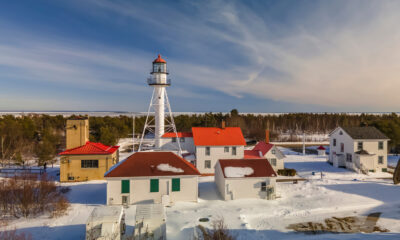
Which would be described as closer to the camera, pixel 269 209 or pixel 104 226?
pixel 104 226

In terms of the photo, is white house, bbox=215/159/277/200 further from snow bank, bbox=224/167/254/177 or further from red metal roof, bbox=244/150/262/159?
red metal roof, bbox=244/150/262/159

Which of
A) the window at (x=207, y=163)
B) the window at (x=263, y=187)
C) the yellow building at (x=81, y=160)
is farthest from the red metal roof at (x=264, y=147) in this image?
the yellow building at (x=81, y=160)

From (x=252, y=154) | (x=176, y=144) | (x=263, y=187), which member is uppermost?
(x=176, y=144)

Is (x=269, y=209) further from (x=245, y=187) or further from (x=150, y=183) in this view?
(x=150, y=183)

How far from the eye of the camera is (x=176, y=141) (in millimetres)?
32438

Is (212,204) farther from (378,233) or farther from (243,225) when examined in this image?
(378,233)

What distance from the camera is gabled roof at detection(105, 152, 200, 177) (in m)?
18.4

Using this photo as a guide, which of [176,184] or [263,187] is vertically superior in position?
[176,184]

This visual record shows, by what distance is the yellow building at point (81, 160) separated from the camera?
23891 millimetres

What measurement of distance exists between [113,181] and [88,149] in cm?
811

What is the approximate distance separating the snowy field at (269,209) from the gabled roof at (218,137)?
183 inches

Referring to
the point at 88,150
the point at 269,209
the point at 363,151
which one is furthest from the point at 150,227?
the point at 363,151

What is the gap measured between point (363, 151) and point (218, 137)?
17438 mm

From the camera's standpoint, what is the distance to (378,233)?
13.5 metres
